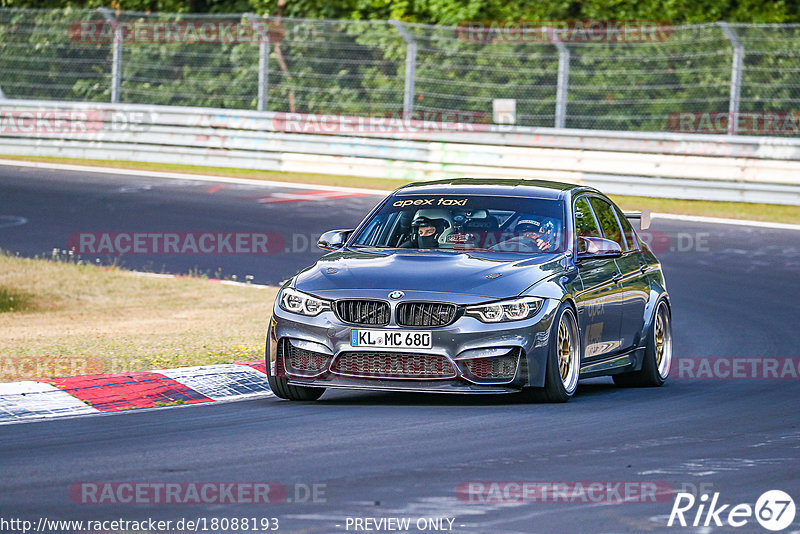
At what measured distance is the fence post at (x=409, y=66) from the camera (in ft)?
83.5

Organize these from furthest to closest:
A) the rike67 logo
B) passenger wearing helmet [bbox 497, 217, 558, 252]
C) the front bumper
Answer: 1. passenger wearing helmet [bbox 497, 217, 558, 252]
2. the front bumper
3. the rike67 logo

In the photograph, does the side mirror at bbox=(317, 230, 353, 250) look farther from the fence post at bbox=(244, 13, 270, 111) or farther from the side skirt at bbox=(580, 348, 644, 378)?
the fence post at bbox=(244, 13, 270, 111)

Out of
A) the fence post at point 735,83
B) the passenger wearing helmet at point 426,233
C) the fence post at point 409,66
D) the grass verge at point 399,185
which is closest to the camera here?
the passenger wearing helmet at point 426,233

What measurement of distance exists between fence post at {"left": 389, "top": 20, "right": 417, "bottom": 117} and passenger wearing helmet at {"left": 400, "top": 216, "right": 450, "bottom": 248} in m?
15.4

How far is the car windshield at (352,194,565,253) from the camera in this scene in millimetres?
10180

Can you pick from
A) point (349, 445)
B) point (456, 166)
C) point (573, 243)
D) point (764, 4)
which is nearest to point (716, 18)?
point (764, 4)

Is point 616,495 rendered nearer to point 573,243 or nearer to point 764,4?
point 573,243

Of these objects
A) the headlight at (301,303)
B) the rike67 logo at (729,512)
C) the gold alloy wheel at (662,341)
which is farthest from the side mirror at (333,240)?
the rike67 logo at (729,512)

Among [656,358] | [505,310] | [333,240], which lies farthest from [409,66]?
[505,310]

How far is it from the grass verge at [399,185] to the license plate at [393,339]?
13.8 meters

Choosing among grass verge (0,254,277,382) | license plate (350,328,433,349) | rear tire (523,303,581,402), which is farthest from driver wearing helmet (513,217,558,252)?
grass verge (0,254,277,382)

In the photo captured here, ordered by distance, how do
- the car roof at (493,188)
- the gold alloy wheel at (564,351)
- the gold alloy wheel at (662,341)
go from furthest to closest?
the gold alloy wheel at (662,341) → the car roof at (493,188) → the gold alloy wheel at (564,351)

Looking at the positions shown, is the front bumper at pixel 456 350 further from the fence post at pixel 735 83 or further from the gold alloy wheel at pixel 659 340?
the fence post at pixel 735 83

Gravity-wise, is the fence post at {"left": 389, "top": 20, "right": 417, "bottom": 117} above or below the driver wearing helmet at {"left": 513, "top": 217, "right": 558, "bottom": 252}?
above
